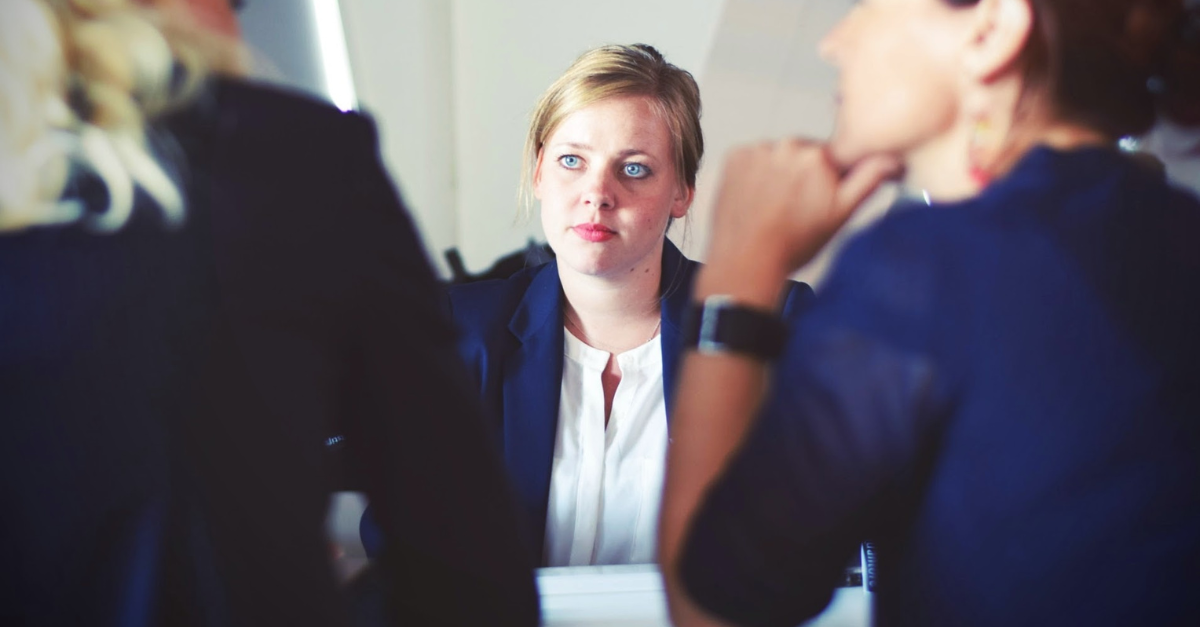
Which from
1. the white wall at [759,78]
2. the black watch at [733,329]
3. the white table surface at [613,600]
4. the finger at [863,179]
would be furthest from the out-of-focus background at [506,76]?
the white table surface at [613,600]

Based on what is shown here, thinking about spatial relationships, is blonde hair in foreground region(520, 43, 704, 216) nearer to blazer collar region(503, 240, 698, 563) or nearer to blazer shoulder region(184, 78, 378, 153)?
blazer collar region(503, 240, 698, 563)

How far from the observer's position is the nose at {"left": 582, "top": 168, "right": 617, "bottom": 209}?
0.81 meters

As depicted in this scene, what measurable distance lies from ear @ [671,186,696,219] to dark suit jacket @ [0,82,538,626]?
41 cm

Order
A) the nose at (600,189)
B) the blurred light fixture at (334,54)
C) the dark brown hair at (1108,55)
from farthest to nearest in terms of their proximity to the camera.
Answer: the nose at (600,189)
the blurred light fixture at (334,54)
the dark brown hair at (1108,55)

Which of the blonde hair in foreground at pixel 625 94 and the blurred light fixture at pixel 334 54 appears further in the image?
the blonde hair in foreground at pixel 625 94

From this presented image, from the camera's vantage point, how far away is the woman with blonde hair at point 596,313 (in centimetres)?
83

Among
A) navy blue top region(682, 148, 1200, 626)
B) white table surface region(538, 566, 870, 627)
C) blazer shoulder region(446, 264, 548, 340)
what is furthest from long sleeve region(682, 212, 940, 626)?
blazer shoulder region(446, 264, 548, 340)

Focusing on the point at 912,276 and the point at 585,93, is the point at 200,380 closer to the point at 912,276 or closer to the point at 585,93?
the point at 912,276

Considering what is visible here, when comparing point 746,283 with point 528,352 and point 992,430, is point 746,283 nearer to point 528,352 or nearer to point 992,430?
point 992,430

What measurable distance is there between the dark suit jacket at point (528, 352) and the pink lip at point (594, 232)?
7 cm

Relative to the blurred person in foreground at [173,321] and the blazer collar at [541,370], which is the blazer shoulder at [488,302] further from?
the blurred person in foreground at [173,321]

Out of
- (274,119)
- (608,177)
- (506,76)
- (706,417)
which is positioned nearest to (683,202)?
(608,177)

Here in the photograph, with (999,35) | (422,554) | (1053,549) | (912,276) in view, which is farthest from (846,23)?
(422,554)

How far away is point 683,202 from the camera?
2.78 ft
